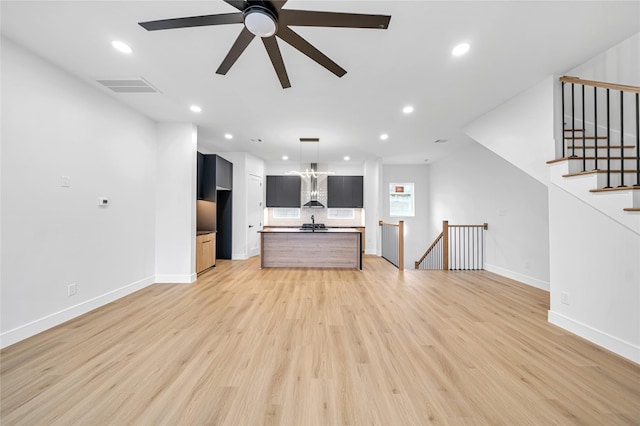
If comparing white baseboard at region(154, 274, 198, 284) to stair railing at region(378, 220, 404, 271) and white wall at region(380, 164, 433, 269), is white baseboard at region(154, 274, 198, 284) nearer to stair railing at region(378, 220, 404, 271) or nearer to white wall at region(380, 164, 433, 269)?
stair railing at region(378, 220, 404, 271)

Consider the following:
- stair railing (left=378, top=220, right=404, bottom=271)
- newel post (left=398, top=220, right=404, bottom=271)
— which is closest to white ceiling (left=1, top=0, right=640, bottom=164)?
newel post (left=398, top=220, right=404, bottom=271)

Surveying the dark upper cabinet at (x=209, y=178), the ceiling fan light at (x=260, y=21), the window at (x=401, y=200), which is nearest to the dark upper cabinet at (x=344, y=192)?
the window at (x=401, y=200)

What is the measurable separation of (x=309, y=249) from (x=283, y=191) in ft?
9.76

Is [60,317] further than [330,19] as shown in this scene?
Yes

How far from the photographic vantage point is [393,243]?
6031 millimetres

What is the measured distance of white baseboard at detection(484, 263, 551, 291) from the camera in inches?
160

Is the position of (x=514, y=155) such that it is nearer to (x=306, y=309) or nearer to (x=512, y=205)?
(x=512, y=205)

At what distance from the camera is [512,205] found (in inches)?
187

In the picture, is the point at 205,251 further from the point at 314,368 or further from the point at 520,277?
the point at 520,277

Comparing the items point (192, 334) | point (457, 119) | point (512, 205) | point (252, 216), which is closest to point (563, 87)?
point (457, 119)

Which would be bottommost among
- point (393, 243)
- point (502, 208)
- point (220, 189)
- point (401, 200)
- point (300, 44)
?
point (393, 243)

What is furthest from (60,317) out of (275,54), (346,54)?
(346,54)

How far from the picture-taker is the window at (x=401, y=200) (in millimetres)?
8328

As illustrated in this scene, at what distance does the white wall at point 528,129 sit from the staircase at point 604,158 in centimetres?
15
